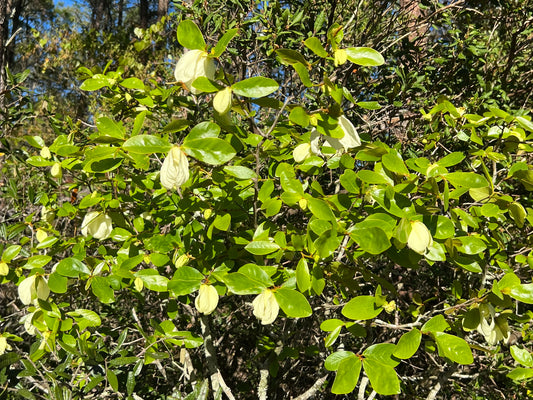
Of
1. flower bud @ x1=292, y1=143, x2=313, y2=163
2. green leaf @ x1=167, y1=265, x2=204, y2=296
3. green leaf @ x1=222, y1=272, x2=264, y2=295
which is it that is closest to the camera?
green leaf @ x1=222, y1=272, x2=264, y2=295

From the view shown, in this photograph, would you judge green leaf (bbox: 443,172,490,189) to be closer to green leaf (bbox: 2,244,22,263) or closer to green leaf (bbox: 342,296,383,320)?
green leaf (bbox: 342,296,383,320)

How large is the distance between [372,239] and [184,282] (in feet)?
1.72

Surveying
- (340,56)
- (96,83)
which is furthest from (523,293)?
(96,83)

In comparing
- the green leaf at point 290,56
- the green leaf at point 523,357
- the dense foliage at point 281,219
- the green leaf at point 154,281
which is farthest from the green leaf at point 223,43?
the green leaf at point 523,357

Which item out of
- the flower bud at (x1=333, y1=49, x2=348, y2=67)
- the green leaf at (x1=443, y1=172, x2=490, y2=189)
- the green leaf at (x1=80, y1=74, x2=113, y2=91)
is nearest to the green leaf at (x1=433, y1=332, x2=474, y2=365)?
the green leaf at (x1=443, y1=172, x2=490, y2=189)

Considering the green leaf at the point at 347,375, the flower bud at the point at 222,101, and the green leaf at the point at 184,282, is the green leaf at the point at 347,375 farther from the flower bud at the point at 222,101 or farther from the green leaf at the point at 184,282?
the flower bud at the point at 222,101

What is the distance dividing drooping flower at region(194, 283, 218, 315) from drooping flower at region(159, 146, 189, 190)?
0.35 meters

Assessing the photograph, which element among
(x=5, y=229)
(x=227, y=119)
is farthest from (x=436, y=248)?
(x=5, y=229)

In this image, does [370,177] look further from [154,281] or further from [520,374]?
[520,374]

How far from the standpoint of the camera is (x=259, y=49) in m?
2.37

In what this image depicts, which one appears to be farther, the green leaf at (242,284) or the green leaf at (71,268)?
the green leaf at (71,268)

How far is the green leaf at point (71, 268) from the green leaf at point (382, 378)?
90 cm

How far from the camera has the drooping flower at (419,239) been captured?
0.99 metres

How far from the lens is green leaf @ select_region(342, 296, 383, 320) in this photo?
1.08 m
